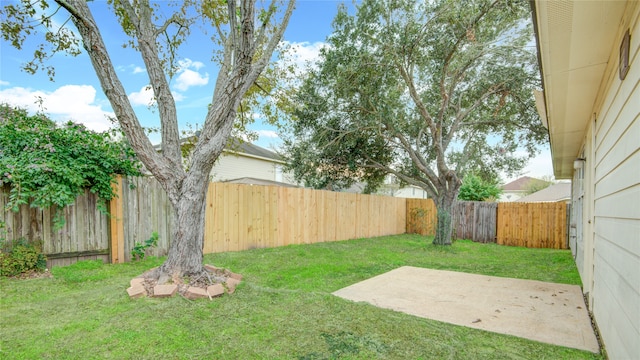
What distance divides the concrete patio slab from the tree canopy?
385 cm

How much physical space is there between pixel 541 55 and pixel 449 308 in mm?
2739

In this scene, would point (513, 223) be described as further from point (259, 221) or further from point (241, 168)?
point (241, 168)

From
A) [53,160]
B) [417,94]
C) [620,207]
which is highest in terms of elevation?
[417,94]

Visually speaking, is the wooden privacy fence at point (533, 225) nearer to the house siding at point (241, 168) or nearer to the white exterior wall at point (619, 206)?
the white exterior wall at point (619, 206)

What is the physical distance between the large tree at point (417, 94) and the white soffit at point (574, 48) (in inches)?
154

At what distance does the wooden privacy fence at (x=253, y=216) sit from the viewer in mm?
5605

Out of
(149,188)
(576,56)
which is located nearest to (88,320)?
(149,188)

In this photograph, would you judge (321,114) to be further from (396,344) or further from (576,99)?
(396,344)

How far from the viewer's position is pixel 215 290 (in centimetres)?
385

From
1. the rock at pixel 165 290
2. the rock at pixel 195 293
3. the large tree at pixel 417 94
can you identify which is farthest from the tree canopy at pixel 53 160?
the large tree at pixel 417 94

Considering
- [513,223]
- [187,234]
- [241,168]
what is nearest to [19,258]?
[187,234]

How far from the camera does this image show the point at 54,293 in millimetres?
3850

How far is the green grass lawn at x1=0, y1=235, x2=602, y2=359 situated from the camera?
8.40 ft

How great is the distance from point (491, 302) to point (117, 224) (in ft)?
17.9
